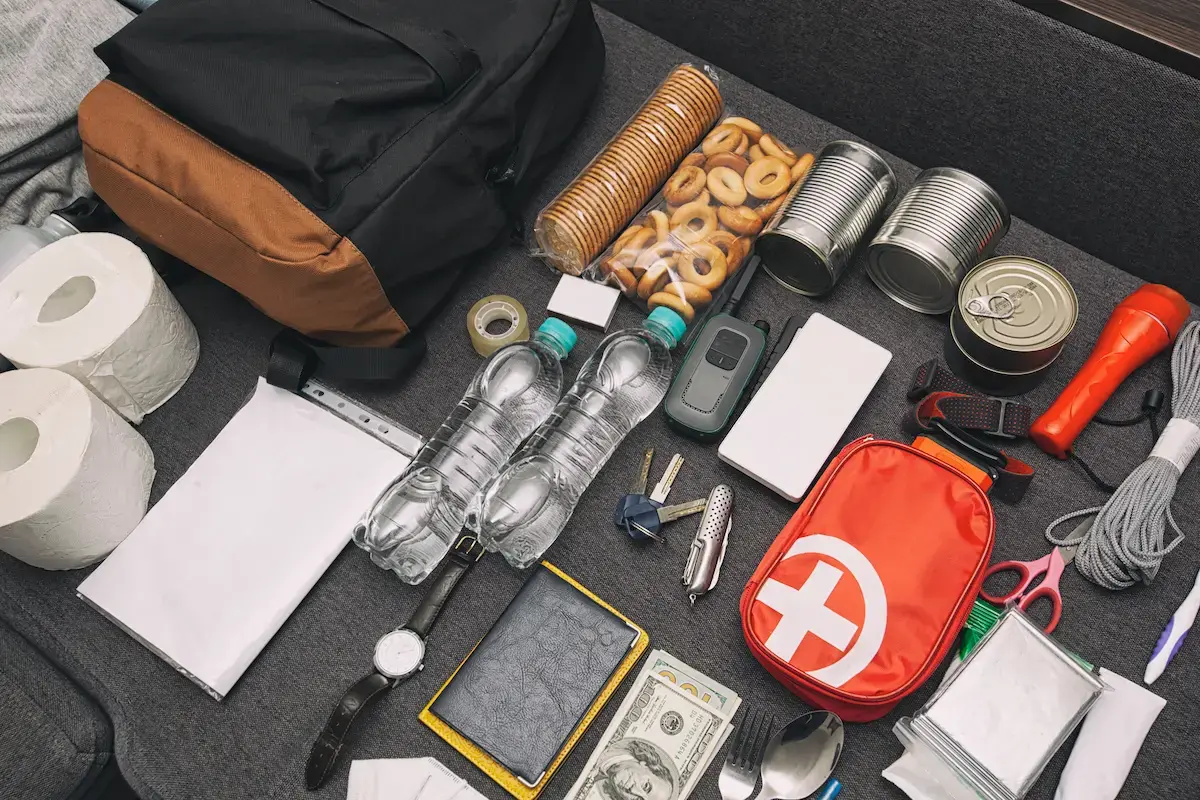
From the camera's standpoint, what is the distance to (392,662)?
38.1 inches

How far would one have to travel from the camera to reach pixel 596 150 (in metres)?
1.30

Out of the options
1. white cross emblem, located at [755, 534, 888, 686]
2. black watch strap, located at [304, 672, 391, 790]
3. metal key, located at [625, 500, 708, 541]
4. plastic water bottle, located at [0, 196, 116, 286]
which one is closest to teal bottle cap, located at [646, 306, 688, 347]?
metal key, located at [625, 500, 708, 541]

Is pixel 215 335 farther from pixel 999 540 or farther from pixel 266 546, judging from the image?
pixel 999 540

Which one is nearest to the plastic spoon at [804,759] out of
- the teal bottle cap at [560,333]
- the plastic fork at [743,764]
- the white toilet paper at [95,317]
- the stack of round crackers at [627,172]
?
the plastic fork at [743,764]

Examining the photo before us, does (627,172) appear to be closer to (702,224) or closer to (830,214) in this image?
(702,224)

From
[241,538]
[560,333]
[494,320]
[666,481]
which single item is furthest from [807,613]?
[241,538]

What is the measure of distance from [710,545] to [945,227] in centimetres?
47

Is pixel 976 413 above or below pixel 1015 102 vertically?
below

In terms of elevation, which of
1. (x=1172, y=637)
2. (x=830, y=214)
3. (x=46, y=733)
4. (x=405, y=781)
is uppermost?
(x=830, y=214)

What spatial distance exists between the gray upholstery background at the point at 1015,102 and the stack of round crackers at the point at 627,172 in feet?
0.51

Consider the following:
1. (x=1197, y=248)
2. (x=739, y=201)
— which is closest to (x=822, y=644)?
(x=739, y=201)

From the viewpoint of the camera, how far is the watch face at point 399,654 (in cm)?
96

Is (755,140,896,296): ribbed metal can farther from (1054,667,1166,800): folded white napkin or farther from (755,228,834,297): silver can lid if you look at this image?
(1054,667,1166,800): folded white napkin

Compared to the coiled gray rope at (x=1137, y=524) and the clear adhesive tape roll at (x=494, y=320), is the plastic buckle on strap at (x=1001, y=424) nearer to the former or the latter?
the coiled gray rope at (x=1137, y=524)
